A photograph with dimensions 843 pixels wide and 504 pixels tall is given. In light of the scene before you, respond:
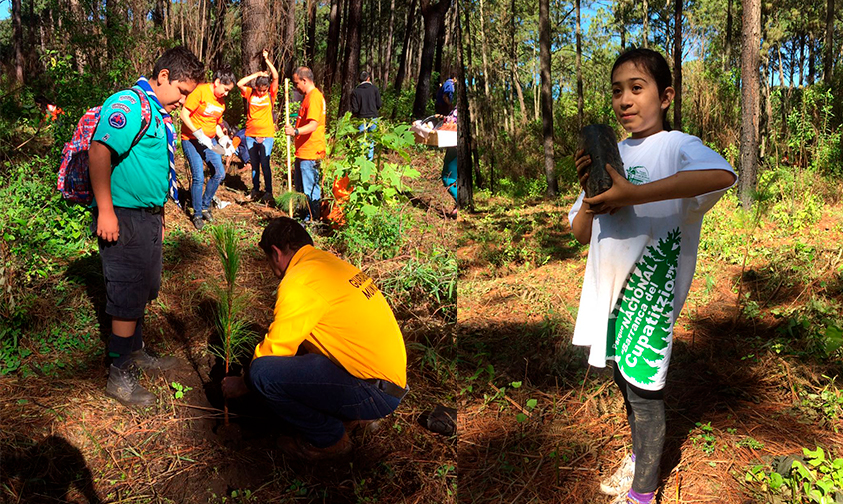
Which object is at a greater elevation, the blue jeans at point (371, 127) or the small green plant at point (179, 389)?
the blue jeans at point (371, 127)

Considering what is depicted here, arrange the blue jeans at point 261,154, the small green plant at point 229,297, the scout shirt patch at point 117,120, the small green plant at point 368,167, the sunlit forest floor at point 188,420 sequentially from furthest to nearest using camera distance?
the small green plant at point 368,167, the blue jeans at point 261,154, the scout shirt patch at point 117,120, the small green plant at point 229,297, the sunlit forest floor at point 188,420

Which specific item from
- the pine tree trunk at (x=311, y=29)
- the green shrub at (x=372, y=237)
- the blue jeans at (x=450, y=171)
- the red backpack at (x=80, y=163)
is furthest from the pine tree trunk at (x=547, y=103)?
the red backpack at (x=80, y=163)

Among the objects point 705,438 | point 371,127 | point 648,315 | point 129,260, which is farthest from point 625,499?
point 371,127

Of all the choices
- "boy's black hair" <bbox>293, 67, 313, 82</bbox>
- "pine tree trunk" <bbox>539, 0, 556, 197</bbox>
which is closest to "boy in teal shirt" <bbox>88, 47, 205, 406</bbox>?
"boy's black hair" <bbox>293, 67, 313, 82</bbox>

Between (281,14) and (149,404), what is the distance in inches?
78.6

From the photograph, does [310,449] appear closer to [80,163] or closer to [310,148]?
[80,163]

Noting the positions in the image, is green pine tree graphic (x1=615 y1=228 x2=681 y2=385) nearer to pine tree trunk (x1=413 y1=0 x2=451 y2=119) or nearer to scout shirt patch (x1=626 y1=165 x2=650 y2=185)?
scout shirt patch (x1=626 y1=165 x2=650 y2=185)

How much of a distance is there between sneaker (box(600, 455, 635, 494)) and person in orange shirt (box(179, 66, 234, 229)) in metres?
2.29

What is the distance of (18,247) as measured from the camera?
109 inches

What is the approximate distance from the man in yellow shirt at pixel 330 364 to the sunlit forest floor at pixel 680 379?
475 mm

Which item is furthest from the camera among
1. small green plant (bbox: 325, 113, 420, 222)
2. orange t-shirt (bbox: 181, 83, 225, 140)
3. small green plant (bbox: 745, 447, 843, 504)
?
small green plant (bbox: 325, 113, 420, 222)

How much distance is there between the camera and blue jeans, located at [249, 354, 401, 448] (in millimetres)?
2197

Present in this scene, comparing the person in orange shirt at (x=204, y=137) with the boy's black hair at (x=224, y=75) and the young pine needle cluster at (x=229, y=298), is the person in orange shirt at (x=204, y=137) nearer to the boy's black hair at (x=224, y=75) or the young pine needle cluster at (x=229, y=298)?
the boy's black hair at (x=224, y=75)

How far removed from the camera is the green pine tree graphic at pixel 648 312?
1507 millimetres
